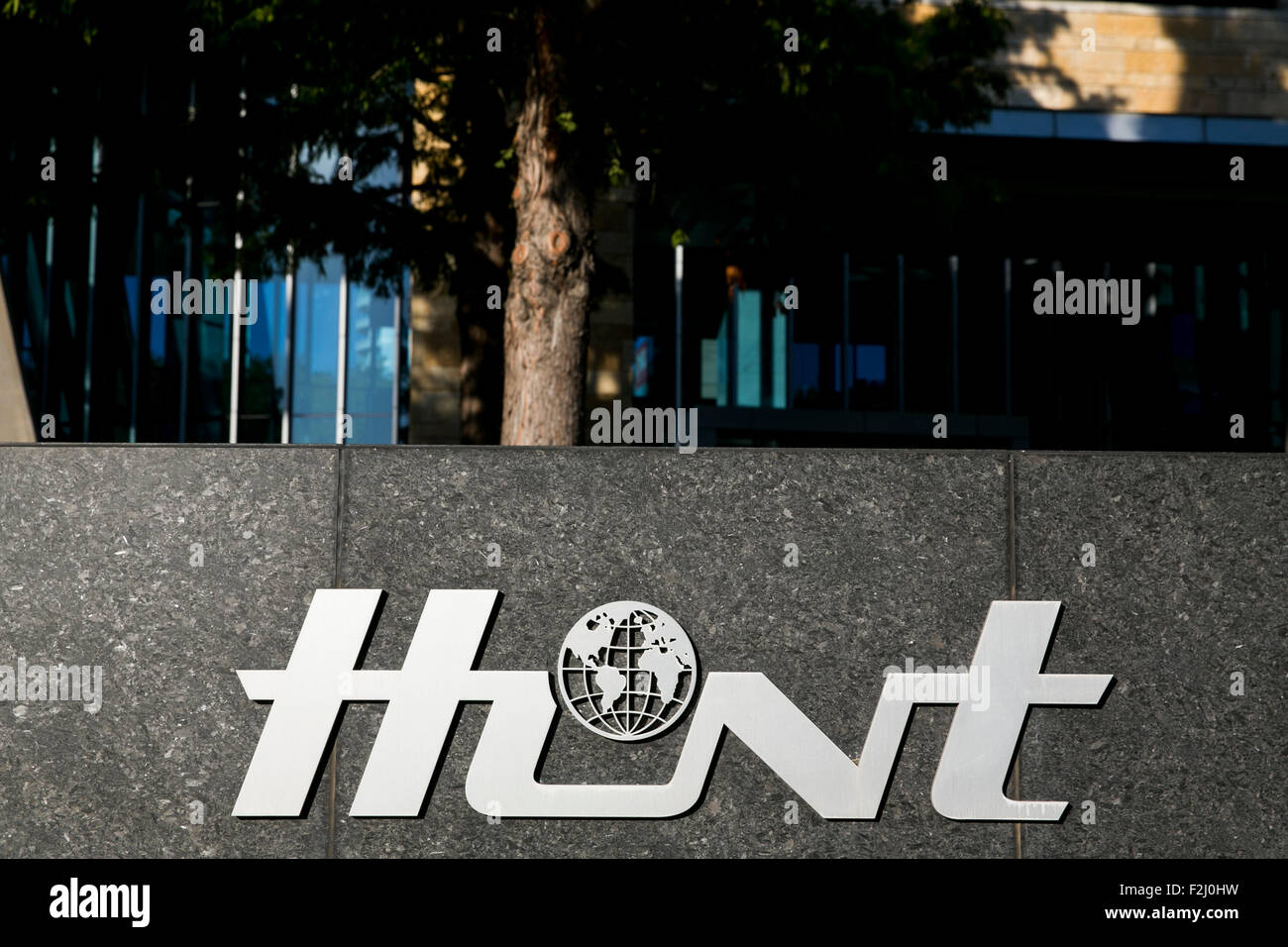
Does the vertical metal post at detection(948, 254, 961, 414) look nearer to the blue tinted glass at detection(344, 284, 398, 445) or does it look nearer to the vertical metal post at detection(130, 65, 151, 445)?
the blue tinted glass at detection(344, 284, 398, 445)

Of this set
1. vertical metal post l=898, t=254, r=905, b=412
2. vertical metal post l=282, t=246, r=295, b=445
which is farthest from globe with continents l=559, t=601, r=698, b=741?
vertical metal post l=898, t=254, r=905, b=412

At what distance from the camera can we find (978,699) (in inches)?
191

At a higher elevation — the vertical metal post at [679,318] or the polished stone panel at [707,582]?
the vertical metal post at [679,318]

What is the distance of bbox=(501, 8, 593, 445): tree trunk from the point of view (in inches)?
325

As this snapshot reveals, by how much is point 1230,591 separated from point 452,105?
9200 mm

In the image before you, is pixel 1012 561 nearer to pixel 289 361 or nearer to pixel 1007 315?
pixel 289 361

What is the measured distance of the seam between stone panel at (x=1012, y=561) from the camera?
15.9 feet

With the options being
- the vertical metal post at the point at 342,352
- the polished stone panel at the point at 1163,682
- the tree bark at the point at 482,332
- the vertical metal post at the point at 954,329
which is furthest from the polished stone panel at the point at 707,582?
the vertical metal post at the point at 954,329

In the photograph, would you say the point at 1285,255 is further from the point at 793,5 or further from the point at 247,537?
the point at 247,537

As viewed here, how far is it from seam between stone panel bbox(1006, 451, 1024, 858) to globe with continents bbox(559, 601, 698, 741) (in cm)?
123

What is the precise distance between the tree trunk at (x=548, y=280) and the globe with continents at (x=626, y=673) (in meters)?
3.54

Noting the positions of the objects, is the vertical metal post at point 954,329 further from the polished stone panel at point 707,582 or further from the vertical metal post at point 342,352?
the polished stone panel at point 707,582

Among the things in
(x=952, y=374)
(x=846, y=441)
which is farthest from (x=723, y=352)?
(x=952, y=374)
